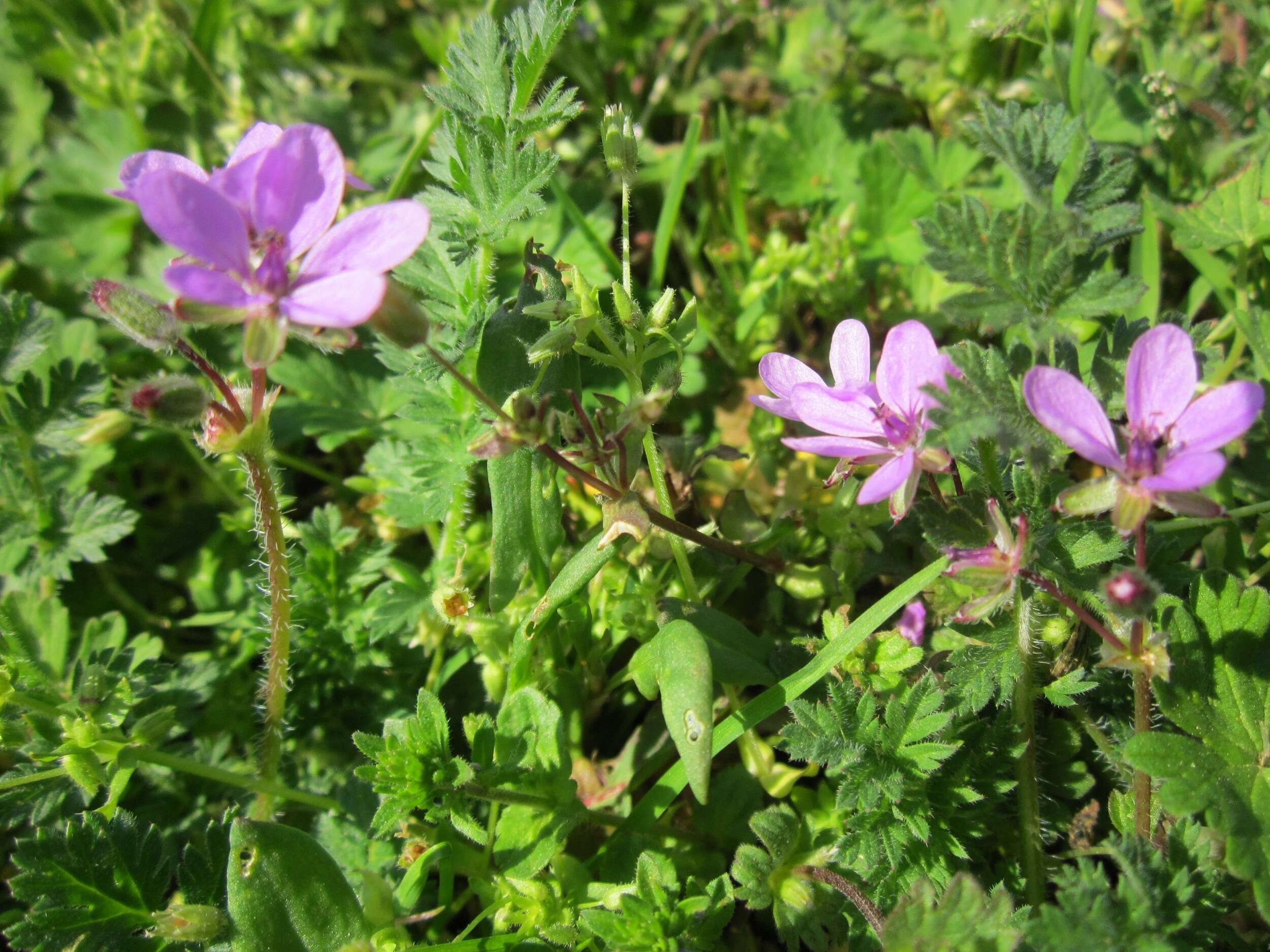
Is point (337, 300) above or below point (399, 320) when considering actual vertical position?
above

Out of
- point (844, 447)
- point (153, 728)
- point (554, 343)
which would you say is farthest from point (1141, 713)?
point (153, 728)

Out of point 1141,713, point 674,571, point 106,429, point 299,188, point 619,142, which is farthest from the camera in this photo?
point 106,429

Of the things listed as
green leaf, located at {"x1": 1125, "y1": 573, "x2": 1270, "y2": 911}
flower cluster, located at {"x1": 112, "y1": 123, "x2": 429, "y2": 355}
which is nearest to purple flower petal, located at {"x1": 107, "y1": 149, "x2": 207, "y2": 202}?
flower cluster, located at {"x1": 112, "y1": 123, "x2": 429, "y2": 355}

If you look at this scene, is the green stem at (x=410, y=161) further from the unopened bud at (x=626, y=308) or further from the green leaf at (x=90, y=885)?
the green leaf at (x=90, y=885)

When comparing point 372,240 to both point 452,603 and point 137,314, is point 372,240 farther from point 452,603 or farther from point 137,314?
point 452,603

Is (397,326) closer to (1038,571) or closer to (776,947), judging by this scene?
(1038,571)

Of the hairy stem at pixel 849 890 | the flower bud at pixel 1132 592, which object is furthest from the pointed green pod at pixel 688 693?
the flower bud at pixel 1132 592

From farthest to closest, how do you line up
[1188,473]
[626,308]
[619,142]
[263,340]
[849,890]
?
1. [619,142]
2. [626,308]
3. [849,890]
4. [263,340]
5. [1188,473]
